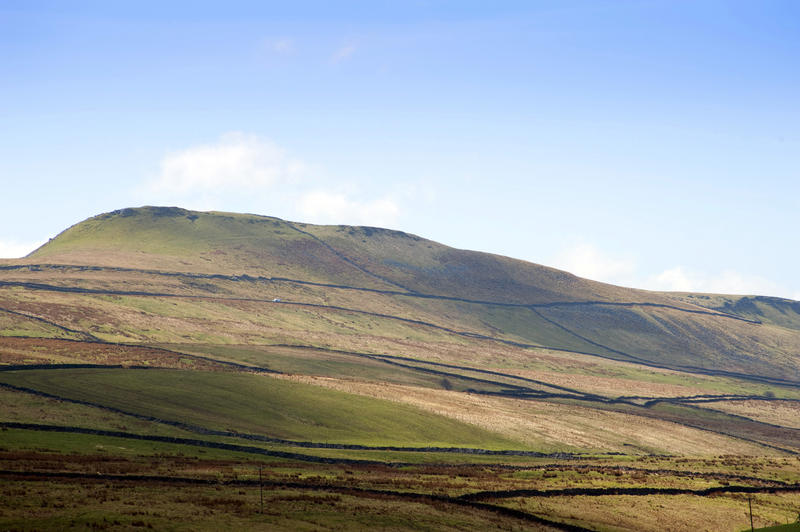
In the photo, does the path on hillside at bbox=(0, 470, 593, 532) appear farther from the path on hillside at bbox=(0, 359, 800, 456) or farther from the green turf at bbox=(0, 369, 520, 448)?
the green turf at bbox=(0, 369, 520, 448)

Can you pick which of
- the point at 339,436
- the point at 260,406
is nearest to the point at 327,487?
the point at 339,436

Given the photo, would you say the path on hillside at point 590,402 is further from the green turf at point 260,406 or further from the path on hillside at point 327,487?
the path on hillside at point 327,487

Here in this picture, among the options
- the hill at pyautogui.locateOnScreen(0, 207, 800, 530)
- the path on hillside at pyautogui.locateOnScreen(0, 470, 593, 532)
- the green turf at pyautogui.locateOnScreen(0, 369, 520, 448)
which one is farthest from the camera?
the green turf at pyautogui.locateOnScreen(0, 369, 520, 448)

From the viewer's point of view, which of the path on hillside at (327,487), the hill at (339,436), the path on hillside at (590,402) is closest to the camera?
the hill at (339,436)

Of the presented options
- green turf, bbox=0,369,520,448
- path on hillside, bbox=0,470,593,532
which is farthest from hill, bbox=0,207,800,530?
green turf, bbox=0,369,520,448

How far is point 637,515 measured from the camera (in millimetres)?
57094

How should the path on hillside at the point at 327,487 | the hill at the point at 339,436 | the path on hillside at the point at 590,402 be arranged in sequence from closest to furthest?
the hill at the point at 339,436 < the path on hillside at the point at 327,487 < the path on hillside at the point at 590,402

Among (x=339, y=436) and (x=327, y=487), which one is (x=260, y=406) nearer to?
(x=339, y=436)

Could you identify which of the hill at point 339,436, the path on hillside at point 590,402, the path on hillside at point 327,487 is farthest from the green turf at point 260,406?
the path on hillside at point 327,487

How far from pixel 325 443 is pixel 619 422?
193 feet

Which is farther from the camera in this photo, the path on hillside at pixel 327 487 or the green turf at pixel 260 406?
the green turf at pixel 260 406

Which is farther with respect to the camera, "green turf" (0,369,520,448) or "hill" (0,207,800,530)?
"green turf" (0,369,520,448)

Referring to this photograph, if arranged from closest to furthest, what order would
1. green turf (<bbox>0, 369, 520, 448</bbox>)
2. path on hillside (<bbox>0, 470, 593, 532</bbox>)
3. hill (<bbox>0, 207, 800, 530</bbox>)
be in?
hill (<bbox>0, 207, 800, 530</bbox>) → path on hillside (<bbox>0, 470, 593, 532</bbox>) → green turf (<bbox>0, 369, 520, 448</bbox>)

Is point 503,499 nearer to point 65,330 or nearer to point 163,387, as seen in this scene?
point 163,387
